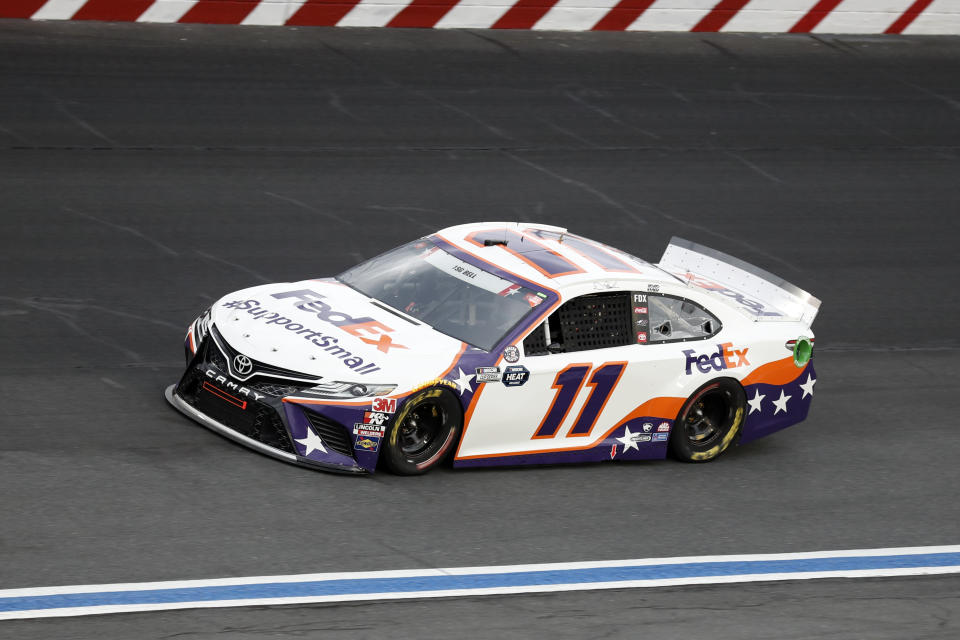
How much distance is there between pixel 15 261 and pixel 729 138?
853cm

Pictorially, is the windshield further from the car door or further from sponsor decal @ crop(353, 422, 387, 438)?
sponsor decal @ crop(353, 422, 387, 438)

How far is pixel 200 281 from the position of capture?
1188cm

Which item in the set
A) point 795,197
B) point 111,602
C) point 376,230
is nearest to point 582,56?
point 795,197

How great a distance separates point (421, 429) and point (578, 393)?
1070 millimetres

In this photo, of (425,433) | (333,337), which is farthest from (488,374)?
(333,337)

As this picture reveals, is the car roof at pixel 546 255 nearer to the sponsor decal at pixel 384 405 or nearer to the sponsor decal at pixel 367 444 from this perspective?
the sponsor decal at pixel 384 405

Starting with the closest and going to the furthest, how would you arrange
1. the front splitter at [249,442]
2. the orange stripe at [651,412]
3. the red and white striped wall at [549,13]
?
the front splitter at [249,442] < the orange stripe at [651,412] < the red and white striped wall at [549,13]

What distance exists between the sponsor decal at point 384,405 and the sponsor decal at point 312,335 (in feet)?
0.70

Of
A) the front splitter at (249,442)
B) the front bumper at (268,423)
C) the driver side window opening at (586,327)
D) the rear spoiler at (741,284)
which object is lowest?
the front splitter at (249,442)

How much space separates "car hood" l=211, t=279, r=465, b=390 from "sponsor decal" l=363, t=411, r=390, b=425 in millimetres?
199

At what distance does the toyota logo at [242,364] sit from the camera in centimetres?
845

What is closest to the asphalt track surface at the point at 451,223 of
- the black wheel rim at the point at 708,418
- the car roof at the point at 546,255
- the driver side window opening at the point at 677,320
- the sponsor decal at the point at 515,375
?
the black wheel rim at the point at 708,418

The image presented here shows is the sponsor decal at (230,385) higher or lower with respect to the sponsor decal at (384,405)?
lower

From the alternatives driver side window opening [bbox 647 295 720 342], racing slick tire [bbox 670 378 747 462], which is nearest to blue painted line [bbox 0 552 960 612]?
racing slick tire [bbox 670 378 747 462]
